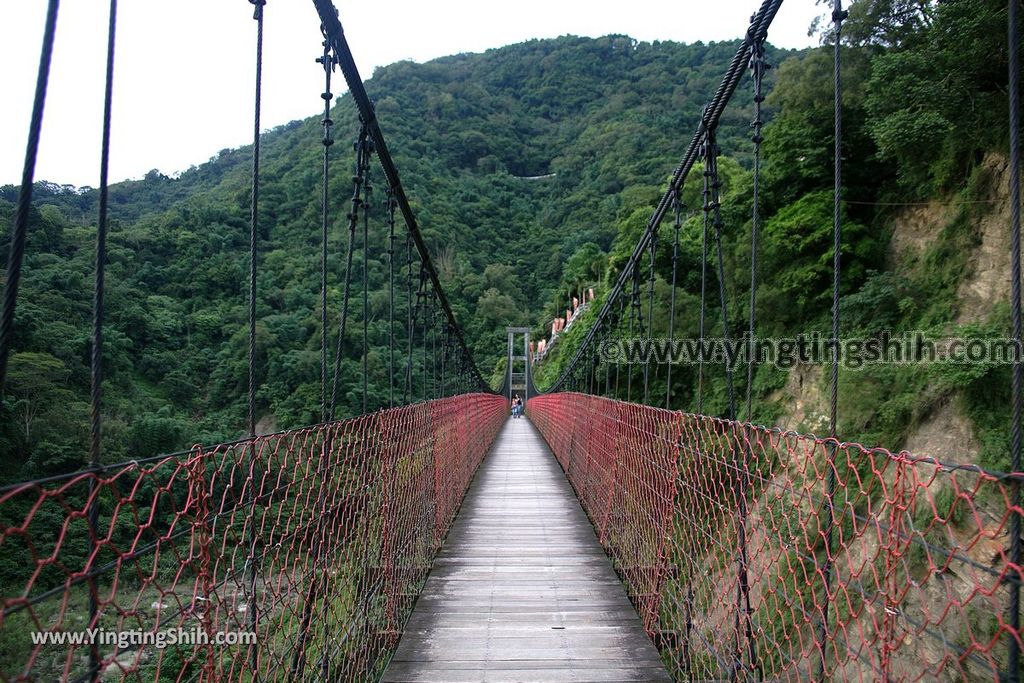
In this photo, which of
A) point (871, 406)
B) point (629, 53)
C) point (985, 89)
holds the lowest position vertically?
point (871, 406)

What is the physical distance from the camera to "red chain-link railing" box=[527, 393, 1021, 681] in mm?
711

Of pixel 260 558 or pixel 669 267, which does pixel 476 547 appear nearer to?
pixel 260 558

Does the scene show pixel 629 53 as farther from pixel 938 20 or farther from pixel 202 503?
pixel 202 503

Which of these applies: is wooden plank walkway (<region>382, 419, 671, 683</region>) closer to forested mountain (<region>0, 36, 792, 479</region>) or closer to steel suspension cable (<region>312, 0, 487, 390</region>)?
steel suspension cable (<region>312, 0, 487, 390</region>)

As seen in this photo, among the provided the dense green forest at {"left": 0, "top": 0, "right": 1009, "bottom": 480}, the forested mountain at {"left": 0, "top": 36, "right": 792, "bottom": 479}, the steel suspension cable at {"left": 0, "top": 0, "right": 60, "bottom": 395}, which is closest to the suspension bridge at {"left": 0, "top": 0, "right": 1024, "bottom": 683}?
the steel suspension cable at {"left": 0, "top": 0, "right": 60, "bottom": 395}

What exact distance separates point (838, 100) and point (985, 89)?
5941mm

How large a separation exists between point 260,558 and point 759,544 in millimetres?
1371

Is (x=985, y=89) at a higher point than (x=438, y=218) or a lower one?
lower

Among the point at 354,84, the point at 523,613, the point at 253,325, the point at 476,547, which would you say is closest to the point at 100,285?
the point at 253,325

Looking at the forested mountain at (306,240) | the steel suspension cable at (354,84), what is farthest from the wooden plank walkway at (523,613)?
the forested mountain at (306,240)

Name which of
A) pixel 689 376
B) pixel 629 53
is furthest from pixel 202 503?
pixel 629 53

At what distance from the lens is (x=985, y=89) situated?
555 cm

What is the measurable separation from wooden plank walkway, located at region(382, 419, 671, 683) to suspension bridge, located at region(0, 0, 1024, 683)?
0.04 feet

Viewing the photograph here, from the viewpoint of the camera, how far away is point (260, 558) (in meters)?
0.98
